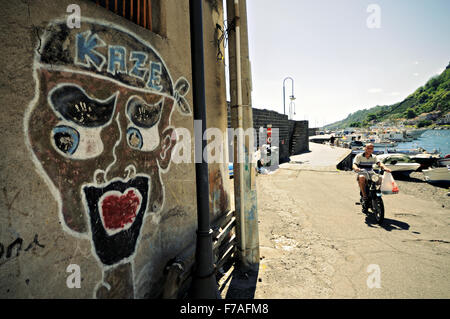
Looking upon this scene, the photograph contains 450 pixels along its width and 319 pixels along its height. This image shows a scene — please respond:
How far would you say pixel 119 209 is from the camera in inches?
77.1

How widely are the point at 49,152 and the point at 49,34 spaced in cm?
77

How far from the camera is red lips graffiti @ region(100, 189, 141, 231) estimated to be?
1.85m

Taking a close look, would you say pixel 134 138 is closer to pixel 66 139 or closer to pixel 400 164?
pixel 66 139

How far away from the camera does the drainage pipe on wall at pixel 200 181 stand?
7.18 ft

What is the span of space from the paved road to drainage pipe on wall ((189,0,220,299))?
1015 millimetres

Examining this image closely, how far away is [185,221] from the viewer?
2857 millimetres

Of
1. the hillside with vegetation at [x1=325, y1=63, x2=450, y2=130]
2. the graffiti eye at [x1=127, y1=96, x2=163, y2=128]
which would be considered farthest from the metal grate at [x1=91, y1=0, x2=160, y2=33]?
the hillside with vegetation at [x1=325, y1=63, x2=450, y2=130]

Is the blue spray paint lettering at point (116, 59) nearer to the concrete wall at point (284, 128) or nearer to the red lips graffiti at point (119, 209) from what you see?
the red lips graffiti at point (119, 209)

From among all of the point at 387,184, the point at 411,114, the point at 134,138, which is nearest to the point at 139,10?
the point at 134,138

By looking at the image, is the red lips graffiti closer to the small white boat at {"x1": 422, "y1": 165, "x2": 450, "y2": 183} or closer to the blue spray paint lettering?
the blue spray paint lettering

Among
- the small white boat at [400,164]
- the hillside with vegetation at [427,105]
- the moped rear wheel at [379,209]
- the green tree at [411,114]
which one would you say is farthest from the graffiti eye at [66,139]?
the green tree at [411,114]

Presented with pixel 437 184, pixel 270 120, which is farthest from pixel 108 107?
pixel 270 120

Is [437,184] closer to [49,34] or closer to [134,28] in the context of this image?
[134,28]

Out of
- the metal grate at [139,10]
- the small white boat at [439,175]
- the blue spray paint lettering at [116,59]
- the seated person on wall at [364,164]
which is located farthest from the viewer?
the small white boat at [439,175]
